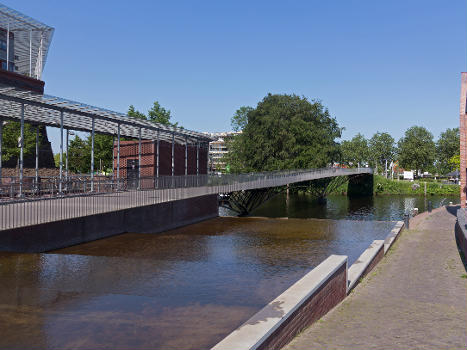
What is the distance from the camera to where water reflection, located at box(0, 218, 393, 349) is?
8398 millimetres

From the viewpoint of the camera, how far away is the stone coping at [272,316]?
6.10m

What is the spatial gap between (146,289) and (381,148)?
142m

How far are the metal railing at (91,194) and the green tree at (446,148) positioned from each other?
119912mm

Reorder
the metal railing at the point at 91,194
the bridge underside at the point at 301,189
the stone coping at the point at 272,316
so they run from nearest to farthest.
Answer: the stone coping at the point at 272,316, the metal railing at the point at 91,194, the bridge underside at the point at 301,189

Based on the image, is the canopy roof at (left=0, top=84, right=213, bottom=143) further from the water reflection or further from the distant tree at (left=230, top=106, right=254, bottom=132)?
the distant tree at (left=230, top=106, right=254, bottom=132)

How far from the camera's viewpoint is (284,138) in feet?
218

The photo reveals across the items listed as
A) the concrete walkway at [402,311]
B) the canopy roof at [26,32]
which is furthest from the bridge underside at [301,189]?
the concrete walkway at [402,311]

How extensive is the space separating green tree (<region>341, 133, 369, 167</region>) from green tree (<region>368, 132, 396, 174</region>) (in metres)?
2.98

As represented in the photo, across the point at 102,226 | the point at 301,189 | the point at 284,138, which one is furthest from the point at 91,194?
the point at 301,189

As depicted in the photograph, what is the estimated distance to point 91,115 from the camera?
2166 cm

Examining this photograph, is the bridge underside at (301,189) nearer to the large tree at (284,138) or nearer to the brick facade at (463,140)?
the large tree at (284,138)

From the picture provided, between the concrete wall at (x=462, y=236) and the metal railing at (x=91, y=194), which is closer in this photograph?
the metal railing at (x=91, y=194)

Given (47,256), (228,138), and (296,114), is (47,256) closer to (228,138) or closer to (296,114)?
(296,114)

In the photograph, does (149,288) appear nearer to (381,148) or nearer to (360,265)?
(360,265)
